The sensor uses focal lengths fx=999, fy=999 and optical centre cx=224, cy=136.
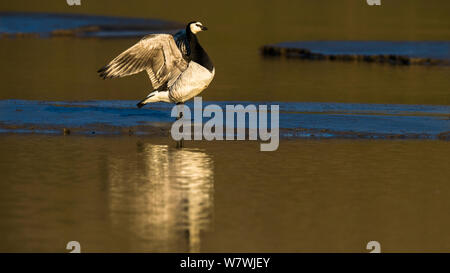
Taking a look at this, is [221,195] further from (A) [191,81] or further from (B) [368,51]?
(B) [368,51]

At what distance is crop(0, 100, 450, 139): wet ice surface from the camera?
1728 cm

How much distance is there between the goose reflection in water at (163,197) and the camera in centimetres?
990

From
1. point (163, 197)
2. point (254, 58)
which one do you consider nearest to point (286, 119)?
point (163, 197)

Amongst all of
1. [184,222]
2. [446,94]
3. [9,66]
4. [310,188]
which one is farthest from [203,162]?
[9,66]

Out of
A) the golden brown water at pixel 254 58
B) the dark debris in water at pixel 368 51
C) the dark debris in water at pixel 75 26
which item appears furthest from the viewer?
the dark debris in water at pixel 75 26

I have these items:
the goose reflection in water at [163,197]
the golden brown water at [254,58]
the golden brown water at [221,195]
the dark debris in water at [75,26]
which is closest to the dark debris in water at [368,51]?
the golden brown water at [254,58]

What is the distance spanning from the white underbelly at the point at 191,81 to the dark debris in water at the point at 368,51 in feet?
49.3

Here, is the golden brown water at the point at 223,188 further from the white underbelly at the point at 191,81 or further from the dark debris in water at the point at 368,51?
the dark debris in water at the point at 368,51

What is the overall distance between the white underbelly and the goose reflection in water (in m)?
2.13

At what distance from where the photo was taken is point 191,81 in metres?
17.3

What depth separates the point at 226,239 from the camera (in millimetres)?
9836
